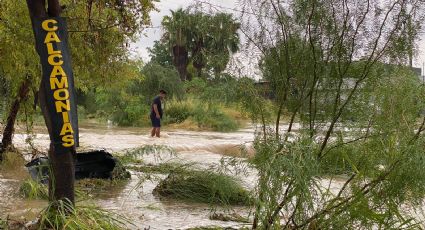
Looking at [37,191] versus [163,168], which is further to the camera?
[163,168]

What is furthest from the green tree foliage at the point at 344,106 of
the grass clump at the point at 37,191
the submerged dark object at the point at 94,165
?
the submerged dark object at the point at 94,165

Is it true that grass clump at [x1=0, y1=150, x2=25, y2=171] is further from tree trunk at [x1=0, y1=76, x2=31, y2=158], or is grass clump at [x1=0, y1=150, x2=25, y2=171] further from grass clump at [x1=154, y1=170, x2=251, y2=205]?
grass clump at [x1=154, y1=170, x2=251, y2=205]

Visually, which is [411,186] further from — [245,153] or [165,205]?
[165,205]

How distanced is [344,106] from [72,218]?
2.47 m

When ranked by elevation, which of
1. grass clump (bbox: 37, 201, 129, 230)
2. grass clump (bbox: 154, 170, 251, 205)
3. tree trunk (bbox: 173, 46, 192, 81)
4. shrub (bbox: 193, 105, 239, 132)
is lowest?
grass clump (bbox: 154, 170, 251, 205)

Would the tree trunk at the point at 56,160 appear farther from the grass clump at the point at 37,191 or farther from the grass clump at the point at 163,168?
the grass clump at the point at 163,168

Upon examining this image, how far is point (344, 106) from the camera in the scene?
5188 mm

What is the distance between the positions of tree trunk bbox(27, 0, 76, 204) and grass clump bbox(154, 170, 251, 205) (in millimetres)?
2214

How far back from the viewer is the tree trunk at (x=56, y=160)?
4.87 m

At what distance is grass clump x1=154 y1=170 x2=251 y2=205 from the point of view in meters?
7.36

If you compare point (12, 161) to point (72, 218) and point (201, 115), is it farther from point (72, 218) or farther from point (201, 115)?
point (201, 115)

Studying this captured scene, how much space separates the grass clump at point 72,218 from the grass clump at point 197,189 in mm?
2103

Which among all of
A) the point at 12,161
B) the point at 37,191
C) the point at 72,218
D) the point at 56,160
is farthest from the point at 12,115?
the point at 72,218

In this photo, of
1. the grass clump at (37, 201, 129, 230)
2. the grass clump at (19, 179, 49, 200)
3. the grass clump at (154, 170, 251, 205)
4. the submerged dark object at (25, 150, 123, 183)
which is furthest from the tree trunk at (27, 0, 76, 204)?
the submerged dark object at (25, 150, 123, 183)
